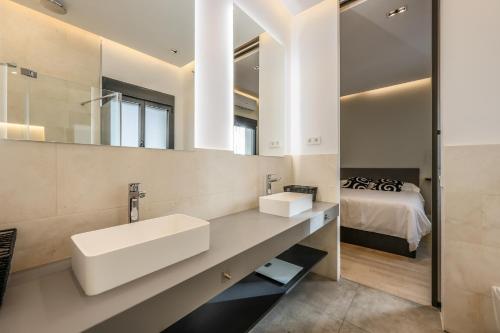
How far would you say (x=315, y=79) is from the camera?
2.02m

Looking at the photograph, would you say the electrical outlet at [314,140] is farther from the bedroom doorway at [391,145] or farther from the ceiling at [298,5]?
the ceiling at [298,5]

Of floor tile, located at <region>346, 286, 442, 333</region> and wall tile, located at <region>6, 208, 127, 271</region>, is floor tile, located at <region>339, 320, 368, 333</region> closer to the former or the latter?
floor tile, located at <region>346, 286, 442, 333</region>

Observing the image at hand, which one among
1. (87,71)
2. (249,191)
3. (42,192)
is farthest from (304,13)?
(42,192)

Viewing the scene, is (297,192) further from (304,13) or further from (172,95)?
(304,13)

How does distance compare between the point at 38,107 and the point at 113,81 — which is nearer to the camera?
the point at 38,107

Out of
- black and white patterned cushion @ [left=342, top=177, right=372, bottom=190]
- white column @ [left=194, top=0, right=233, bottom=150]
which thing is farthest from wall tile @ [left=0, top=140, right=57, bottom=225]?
black and white patterned cushion @ [left=342, top=177, right=372, bottom=190]

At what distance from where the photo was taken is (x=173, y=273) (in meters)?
0.70

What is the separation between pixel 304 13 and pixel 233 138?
154 cm

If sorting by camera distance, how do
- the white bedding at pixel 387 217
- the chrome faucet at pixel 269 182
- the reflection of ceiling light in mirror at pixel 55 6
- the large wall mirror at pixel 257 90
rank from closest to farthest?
the reflection of ceiling light in mirror at pixel 55 6 < the large wall mirror at pixel 257 90 < the chrome faucet at pixel 269 182 < the white bedding at pixel 387 217

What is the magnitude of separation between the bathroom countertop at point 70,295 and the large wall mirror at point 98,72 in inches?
19.2

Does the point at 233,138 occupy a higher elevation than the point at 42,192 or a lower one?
higher

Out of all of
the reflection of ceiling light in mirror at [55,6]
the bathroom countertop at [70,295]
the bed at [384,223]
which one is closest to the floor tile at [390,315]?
the bed at [384,223]

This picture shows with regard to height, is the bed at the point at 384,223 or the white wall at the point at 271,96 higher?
the white wall at the point at 271,96

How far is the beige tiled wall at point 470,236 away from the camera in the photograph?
1243mm
